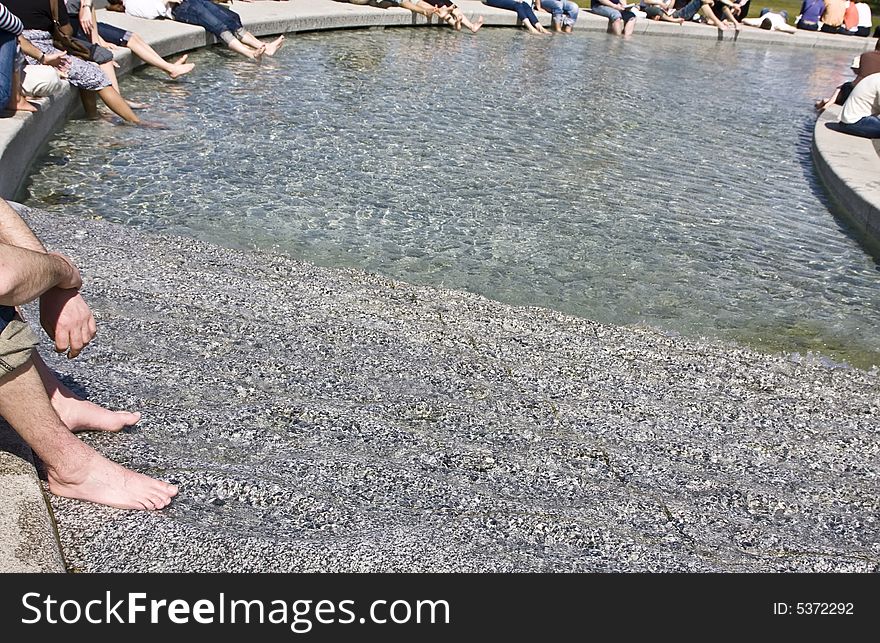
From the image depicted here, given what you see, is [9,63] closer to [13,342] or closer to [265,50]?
[13,342]

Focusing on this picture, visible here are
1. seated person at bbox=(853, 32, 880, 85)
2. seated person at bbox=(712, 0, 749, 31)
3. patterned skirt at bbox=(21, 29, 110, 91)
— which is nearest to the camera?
patterned skirt at bbox=(21, 29, 110, 91)

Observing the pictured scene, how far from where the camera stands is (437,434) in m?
3.96

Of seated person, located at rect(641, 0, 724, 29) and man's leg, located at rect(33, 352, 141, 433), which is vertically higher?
seated person, located at rect(641, 0, 724, 29)

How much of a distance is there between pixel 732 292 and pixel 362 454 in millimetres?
3711

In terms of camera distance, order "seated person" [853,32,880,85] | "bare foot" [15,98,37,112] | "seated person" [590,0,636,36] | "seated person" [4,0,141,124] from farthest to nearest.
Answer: "seated person" [590,0,636,36], "seated person" [853,32,880,85], "seated person" [4,0,141,124], "bare foot" [15,98,37,112]

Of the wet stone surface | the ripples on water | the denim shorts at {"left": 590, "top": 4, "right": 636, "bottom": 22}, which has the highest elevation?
the denim shorts at {"left": 590, "top": 4, "right": 636, "bottom": 22}

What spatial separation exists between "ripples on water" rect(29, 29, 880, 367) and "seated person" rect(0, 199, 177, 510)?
3325 mm

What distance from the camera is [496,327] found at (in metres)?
5.29

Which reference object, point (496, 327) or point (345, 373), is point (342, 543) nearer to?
point (345, 373)

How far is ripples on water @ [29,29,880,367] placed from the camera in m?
6.46

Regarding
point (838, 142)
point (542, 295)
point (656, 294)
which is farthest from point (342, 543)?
point (838, 142)

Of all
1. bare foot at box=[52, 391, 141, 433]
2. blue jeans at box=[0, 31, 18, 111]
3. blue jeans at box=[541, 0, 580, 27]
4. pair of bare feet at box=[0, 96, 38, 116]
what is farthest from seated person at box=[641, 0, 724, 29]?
bare foot at box=[52, 391, 141, 433]

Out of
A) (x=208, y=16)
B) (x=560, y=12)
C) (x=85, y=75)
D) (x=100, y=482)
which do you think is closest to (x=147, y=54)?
(x=85, y=75)

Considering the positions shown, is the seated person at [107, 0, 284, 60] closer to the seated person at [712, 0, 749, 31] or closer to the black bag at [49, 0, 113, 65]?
the black bag at [49, 0, 113, 65]
